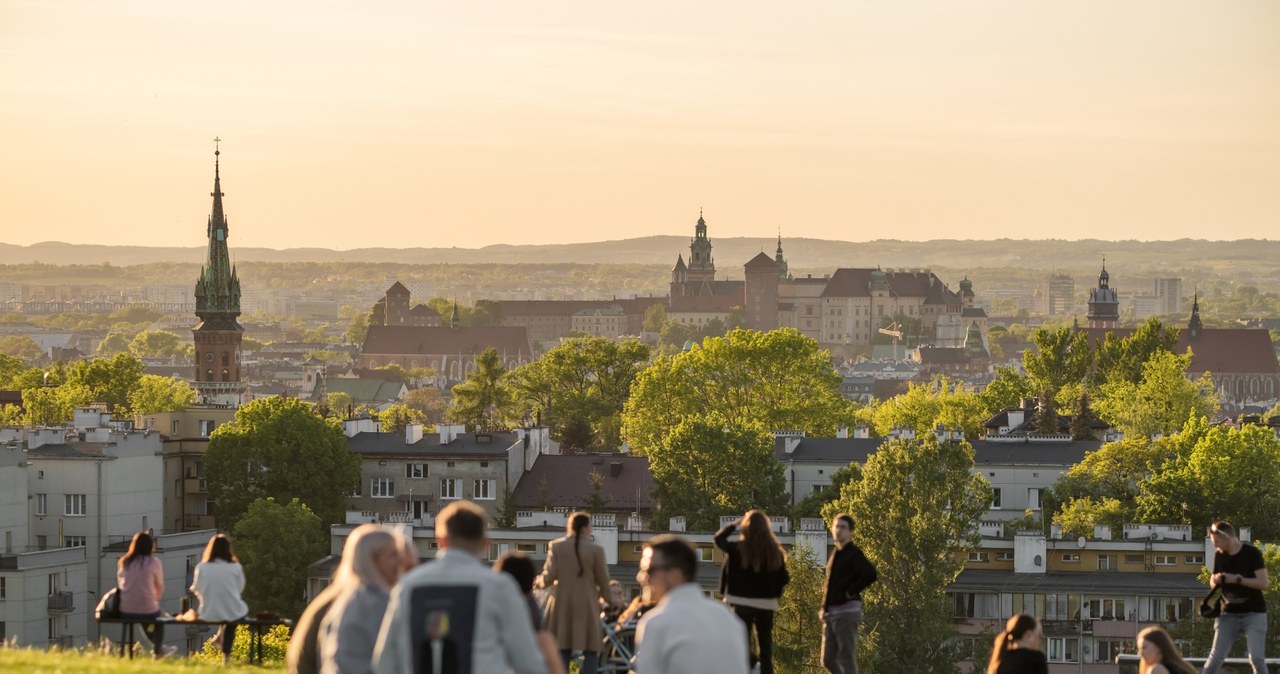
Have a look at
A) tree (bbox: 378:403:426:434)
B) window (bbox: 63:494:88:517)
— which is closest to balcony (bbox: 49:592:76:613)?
window (bbox: 63:494:88:517)

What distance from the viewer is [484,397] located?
11538 centimetres

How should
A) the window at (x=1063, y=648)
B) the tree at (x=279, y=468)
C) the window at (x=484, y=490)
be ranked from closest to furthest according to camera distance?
the window at (x=1063, y=648), the tree at (x=279, y=468), the window at (x=484, y=490)

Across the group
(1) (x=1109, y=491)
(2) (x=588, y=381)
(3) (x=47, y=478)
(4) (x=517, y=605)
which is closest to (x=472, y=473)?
(3) (x=47, y=478)

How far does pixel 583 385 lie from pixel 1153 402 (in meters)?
27.4

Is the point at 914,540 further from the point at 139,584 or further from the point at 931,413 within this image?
the point at 931,413

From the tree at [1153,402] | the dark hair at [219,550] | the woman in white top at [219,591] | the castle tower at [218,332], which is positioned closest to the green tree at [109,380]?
the castle tower at [218,332]

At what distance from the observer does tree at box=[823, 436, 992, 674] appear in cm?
5234

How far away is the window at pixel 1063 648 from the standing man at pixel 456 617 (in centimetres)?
4609

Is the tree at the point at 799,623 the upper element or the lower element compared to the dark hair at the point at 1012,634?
lower

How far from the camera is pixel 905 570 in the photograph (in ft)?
180

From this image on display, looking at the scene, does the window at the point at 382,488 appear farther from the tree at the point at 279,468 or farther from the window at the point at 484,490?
the window at the point at 484,490

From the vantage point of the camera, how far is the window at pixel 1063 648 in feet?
191

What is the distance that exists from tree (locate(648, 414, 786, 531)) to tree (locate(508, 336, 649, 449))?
3438 centimetres

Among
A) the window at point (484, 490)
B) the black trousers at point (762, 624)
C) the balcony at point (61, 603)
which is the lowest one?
the balcony at point (61, 603)
